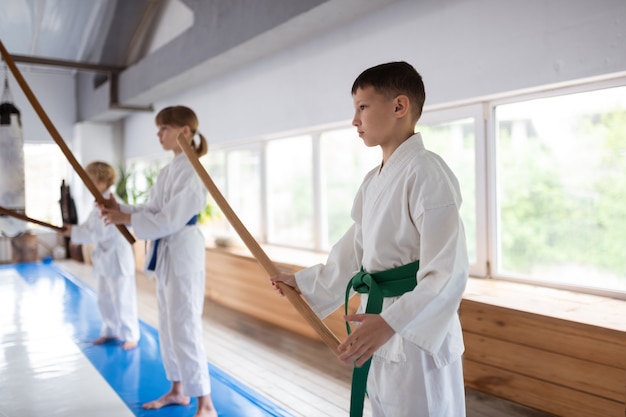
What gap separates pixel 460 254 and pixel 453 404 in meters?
0.40

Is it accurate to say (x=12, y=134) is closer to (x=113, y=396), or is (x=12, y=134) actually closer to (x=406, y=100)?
(x=113, y=396)

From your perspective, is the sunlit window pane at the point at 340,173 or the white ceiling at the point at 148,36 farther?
the sunlit window pane at the point at 340,173

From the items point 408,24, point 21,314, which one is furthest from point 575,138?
point 21,314

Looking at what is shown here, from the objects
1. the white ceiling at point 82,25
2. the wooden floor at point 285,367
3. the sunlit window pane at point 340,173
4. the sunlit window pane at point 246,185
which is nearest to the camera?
the wooden floor at point 285,367

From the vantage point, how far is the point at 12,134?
8.07ft

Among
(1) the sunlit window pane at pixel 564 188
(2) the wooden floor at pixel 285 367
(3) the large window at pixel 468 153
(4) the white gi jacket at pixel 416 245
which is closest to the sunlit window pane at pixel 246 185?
(2) the wooden floor at pixel 285 367

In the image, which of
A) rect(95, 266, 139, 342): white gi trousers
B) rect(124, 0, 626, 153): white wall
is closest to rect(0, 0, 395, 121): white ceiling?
rect(124, 0, 626, 153): white wall

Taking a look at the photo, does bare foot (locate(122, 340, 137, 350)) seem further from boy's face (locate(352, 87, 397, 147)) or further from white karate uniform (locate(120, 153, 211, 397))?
boy's face (locate(352, 87, 397, 147))

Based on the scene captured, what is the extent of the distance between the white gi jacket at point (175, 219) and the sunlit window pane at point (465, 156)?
5.24ft

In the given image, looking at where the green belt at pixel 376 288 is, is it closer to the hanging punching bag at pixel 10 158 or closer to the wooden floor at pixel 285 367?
the wooden floor at pixel 285 367

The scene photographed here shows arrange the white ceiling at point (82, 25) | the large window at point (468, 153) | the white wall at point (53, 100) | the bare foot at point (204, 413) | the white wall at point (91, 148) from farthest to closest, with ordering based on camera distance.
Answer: the white wall at point (91, 148) < the white wall at point (53, 100) < the white ceiling at point (82, 25) < the large window at point (468, 153) < the bare foot at point (204, 413)

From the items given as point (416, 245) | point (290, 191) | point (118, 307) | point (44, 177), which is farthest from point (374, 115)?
point (44, 177)

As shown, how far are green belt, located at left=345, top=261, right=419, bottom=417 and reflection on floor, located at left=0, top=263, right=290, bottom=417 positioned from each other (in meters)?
1.22

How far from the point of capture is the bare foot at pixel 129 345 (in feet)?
11.6
